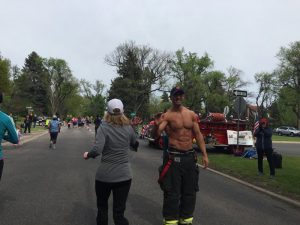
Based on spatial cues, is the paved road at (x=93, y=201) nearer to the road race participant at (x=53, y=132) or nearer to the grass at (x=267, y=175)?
the grass at (x=267, y=175)

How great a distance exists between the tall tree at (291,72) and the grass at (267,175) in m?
67.3

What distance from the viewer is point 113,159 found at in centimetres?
534

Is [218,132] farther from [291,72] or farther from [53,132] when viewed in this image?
[291,72]

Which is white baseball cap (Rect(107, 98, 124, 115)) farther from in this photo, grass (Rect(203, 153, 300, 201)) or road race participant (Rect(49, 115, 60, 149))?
road race participant (Rect(49, 115, 60, 149))

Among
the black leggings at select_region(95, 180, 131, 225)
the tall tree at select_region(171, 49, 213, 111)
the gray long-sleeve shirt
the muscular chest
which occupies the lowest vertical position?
the black leggings at select_region(95, 180, 131, 225)

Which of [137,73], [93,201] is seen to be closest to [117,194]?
[93,201]

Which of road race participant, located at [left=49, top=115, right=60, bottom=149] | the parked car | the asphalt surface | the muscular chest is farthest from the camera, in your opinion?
the parked car

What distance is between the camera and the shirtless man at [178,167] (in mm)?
5941

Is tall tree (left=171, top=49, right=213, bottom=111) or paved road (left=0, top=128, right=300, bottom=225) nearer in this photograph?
paved road (left=0, top=128, right=300, bottom=225)

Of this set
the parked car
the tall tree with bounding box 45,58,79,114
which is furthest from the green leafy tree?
the parked car

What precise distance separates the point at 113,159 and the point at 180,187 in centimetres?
115

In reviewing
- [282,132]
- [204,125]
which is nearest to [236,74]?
[282,132]

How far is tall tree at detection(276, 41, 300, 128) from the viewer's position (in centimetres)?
8038

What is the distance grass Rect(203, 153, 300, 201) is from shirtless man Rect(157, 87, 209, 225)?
420cm
